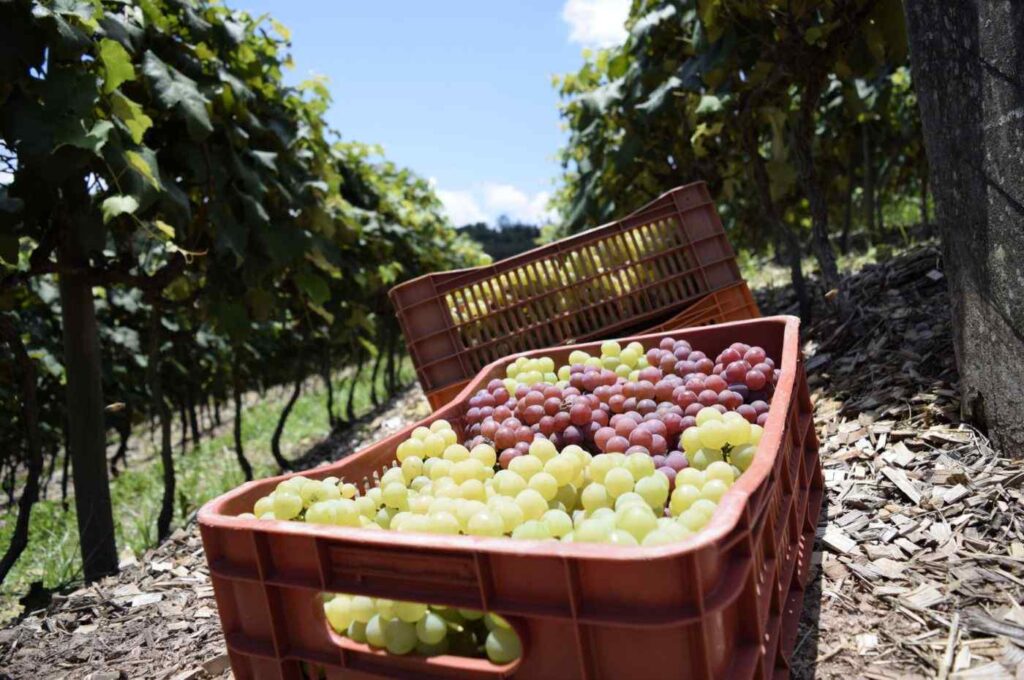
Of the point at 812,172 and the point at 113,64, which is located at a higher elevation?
the point at 113,64

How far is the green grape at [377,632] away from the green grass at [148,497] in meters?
2.75

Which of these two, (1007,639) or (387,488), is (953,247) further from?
(387,488)

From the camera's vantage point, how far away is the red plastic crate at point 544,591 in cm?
94

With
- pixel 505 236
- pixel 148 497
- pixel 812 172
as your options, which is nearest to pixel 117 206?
pixel 812 172

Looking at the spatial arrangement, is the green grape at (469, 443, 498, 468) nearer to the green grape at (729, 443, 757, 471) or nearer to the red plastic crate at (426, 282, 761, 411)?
the green grape at (729, 443, 757, 471)

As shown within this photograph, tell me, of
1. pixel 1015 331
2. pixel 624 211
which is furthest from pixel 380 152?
pixel 1015 331

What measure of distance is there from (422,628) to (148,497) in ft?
21.3

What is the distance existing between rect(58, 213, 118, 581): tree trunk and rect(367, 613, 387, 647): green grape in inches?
109

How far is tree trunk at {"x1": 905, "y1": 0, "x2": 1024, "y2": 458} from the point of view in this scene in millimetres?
2125

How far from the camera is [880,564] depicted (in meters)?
1.97

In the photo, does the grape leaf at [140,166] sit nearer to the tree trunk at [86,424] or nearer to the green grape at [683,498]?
the tree trunk at [86,424]

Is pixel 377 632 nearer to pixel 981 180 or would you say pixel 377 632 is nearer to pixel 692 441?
pixel 692 441

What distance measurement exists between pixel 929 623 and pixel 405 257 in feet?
30.0

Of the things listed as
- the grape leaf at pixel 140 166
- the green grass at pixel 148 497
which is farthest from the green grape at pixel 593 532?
the green grass at pixel 148 497
